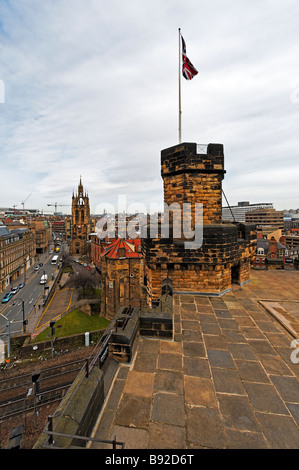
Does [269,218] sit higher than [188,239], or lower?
higher

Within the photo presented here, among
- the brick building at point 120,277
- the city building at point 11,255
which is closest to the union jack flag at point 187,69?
the brick building at point 120,277

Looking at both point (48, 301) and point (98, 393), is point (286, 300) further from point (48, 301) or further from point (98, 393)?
point (48, 301)

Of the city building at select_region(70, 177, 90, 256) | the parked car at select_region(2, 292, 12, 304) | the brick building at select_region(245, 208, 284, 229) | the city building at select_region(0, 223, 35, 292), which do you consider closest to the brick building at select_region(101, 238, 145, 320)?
the parked car at select_region(2, 292, 12, 304)

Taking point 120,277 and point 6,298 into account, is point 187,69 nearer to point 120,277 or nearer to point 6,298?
point 120,277

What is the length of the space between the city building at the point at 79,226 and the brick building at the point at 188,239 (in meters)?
71.9

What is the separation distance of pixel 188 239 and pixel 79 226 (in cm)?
7541

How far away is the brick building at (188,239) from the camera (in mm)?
6367

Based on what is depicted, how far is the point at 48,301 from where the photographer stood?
34312 millimetres

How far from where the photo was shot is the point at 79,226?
252 ft

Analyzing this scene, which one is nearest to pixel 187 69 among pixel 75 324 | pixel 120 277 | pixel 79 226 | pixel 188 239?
pixel 188 239

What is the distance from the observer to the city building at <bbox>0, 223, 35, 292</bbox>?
4086cm

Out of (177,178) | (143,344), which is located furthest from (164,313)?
(177,178)

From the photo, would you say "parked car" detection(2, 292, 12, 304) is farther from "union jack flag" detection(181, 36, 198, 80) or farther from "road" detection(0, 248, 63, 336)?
"union jack flag" detection(181, 36, 198, 80)

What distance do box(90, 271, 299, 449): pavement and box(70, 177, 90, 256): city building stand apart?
2937 inches
